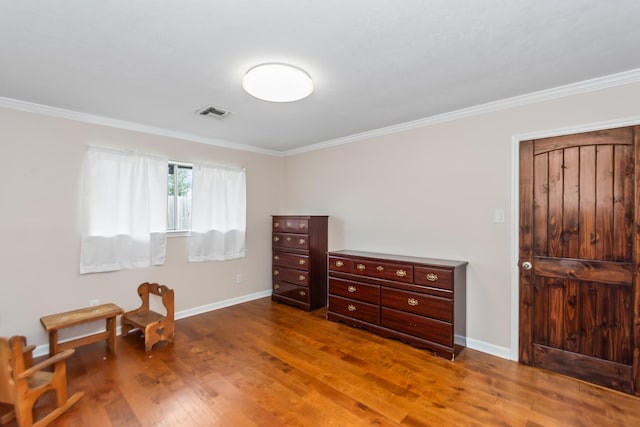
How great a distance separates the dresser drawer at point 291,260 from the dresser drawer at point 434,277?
171 cm

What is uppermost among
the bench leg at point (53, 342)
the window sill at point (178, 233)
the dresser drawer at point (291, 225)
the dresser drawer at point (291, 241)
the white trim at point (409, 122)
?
the white trim at point (409, 122)

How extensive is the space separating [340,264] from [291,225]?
43.3 inches

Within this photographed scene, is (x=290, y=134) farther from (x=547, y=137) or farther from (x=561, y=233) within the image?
(x=561, y=233)

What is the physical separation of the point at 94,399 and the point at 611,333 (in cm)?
398

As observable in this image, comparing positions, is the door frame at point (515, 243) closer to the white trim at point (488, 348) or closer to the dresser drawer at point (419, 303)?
the white trim at point (488, 348)

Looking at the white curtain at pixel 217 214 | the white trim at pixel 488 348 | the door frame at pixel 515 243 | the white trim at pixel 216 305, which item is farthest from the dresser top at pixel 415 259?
the white trim at pixel 216 305

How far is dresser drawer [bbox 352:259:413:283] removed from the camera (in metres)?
3.14

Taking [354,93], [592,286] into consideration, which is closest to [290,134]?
[354,93]

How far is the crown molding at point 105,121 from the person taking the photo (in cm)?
284

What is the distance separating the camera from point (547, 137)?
2.65m

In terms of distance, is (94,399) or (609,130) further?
(609,130)

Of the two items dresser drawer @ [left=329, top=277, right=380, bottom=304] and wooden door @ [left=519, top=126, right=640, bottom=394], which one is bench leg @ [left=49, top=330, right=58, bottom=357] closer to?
dresser drawer @ [left=329, top=277, right=380, bottom=304]

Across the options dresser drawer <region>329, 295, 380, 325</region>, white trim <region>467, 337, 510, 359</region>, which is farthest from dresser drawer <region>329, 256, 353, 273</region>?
white trim <region>467, 337, 510, 359</region>

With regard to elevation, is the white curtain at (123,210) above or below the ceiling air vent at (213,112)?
below
